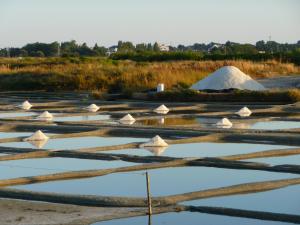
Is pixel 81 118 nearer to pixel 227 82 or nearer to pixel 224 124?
pixel 224 124

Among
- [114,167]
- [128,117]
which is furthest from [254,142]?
[128,117]

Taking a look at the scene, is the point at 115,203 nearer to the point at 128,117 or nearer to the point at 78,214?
the point at 78,214

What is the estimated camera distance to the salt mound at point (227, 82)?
12750mm

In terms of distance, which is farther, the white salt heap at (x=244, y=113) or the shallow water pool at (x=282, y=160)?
the white salt heap at (x=244, y=113)

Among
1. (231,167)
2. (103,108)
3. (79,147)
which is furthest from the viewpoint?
(103,108)

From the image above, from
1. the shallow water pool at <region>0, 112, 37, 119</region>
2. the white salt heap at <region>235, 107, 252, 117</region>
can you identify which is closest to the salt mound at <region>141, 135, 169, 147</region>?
the white salt heap at <region>235, 107, 252, 117</region>

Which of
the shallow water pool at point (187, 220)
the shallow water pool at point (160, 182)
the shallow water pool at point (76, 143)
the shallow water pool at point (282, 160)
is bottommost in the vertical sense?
the shallow water pool at point (76, 143)

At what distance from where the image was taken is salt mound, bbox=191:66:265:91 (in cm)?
1275

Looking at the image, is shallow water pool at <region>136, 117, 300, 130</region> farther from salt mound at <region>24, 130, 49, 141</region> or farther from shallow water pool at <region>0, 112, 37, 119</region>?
shallow water pool at <region>0, 112, 37, 119</region>

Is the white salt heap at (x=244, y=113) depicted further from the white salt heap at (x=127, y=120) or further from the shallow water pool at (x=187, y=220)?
the shallow water pool at (x=187, y=220)

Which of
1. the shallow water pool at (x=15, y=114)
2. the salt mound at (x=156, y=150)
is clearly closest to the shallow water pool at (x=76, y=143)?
the salt mound at (x=156, y=150)

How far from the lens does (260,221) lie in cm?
347

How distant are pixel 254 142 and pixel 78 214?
3.27 meters

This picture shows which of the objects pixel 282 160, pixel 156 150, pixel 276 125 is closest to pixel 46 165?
pixel 156 150
